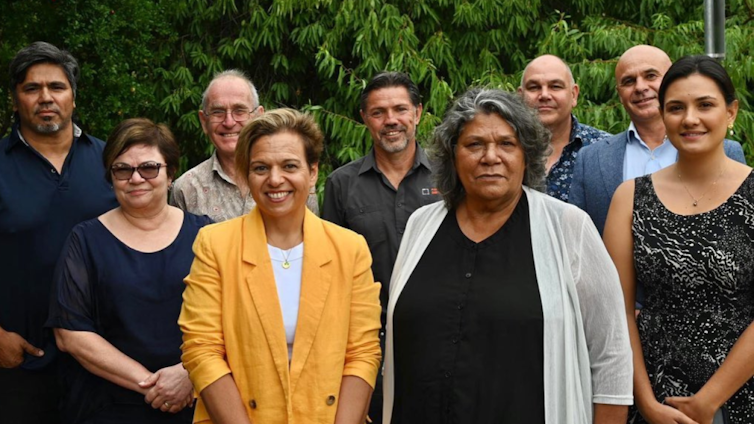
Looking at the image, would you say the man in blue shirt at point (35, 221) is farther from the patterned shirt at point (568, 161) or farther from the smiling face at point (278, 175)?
the patterned shirt at point (568, 161)

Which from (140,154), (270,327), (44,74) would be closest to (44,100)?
(44,74)

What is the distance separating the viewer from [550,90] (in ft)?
18.7

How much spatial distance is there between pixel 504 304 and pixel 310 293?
2.55ft

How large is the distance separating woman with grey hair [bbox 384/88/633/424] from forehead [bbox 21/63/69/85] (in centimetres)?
251

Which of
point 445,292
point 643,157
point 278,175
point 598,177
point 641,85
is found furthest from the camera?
point 641,85

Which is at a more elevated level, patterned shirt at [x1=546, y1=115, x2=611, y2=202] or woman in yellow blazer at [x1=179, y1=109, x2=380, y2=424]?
patterned shirt at [x1=546, y1=115, x2=611, y2=202]

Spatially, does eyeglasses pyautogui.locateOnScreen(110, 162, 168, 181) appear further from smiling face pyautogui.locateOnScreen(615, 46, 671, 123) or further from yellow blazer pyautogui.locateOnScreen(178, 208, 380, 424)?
smiling face pyautogui.locateOnScreen(615, 46, 671, 123)

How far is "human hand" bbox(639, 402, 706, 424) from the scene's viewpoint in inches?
149

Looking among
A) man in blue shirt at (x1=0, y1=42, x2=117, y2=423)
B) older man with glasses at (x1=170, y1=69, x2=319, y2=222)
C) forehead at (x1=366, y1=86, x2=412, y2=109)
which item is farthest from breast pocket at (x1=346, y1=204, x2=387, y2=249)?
man in blue shirt at (x1=0, y1=42, x2=117, y2=423)

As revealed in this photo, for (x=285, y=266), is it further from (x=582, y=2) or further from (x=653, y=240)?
(x=582, y=2)

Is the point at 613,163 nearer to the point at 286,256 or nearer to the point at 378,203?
the point at 378,203

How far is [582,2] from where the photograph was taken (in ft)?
28.7

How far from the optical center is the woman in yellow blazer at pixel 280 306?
3732mm

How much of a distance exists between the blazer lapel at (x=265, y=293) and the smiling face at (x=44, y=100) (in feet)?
6.00
